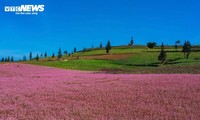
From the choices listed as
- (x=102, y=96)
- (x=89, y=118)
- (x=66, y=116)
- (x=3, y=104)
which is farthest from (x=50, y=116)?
(x=102, y=96)

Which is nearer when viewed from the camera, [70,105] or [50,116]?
[50,116]

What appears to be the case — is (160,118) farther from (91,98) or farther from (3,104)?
(3,104)

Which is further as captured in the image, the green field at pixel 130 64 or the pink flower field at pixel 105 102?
the green field at pixel 130 64

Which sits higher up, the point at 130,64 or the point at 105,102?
the point at 130,64

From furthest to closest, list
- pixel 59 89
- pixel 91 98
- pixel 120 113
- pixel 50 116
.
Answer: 1. pixel 59 89
2. pixel 91 98
3. pixel 120 113
4. pixel 50 116

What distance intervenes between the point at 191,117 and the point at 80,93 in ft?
18.9

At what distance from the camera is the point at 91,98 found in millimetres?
16578

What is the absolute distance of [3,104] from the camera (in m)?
15.0

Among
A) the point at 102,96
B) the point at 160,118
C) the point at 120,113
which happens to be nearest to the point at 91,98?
the point at 102,96

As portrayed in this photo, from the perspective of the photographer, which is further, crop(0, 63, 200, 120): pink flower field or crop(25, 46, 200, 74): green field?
crop(25, 46, 200, 74): green field

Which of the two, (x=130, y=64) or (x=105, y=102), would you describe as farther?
(x=130, y=64)

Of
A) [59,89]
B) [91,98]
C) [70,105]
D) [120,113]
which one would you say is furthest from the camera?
[59,89]

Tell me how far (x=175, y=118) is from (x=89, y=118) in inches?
133

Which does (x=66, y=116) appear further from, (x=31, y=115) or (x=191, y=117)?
(x=191, y=117)
